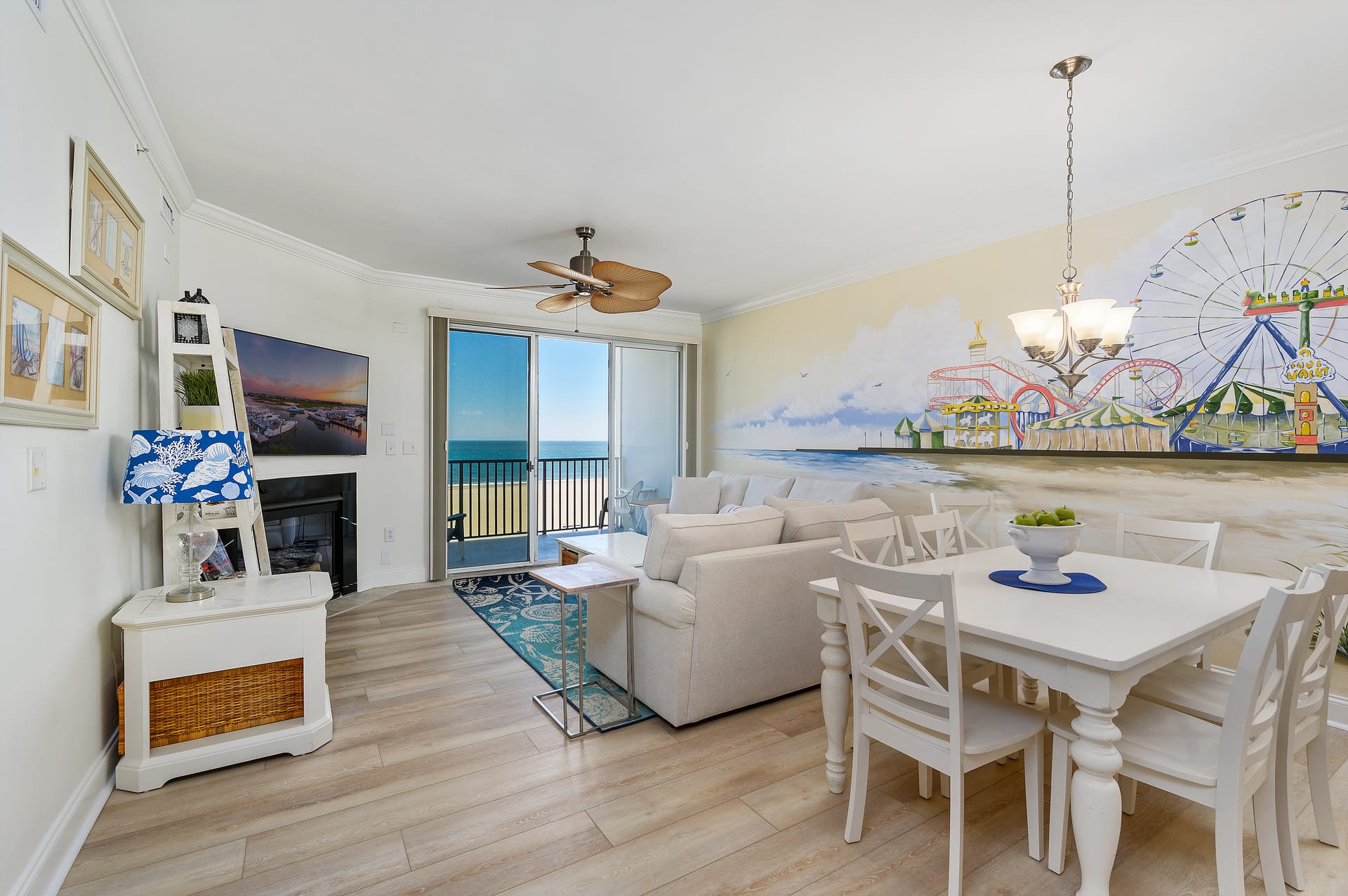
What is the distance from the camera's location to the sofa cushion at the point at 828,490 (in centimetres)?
448

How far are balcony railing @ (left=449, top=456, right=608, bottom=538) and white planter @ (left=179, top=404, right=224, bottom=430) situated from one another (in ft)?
9.15

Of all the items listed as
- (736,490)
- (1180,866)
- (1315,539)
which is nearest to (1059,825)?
(1180,866)

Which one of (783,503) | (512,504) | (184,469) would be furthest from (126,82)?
(512,504)

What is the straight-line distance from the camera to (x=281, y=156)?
2953mm

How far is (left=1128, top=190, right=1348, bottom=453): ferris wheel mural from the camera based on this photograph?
2709 mm

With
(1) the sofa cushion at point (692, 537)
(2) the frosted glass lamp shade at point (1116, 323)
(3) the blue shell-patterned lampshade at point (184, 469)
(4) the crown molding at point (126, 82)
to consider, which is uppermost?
(4) the crown molding at point (126, 82)

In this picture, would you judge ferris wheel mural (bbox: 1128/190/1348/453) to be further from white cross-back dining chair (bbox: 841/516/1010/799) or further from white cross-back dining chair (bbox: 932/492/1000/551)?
white cross-back dining chair (bbox: 841/516/1010/799)

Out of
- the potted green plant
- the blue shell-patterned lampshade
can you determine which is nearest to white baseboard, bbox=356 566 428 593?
the potted green plant

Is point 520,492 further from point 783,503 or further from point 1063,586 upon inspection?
point 1063,586

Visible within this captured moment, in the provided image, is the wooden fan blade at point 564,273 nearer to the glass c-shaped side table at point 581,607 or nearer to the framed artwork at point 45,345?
the glass c-shaped side table at point 581,607

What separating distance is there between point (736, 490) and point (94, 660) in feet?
14.3

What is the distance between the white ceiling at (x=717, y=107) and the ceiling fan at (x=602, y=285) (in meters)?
0.31

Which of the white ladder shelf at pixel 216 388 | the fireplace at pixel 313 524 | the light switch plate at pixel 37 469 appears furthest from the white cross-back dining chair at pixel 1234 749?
the fireplace at pixel 313 524

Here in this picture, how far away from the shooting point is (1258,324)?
114 inches
